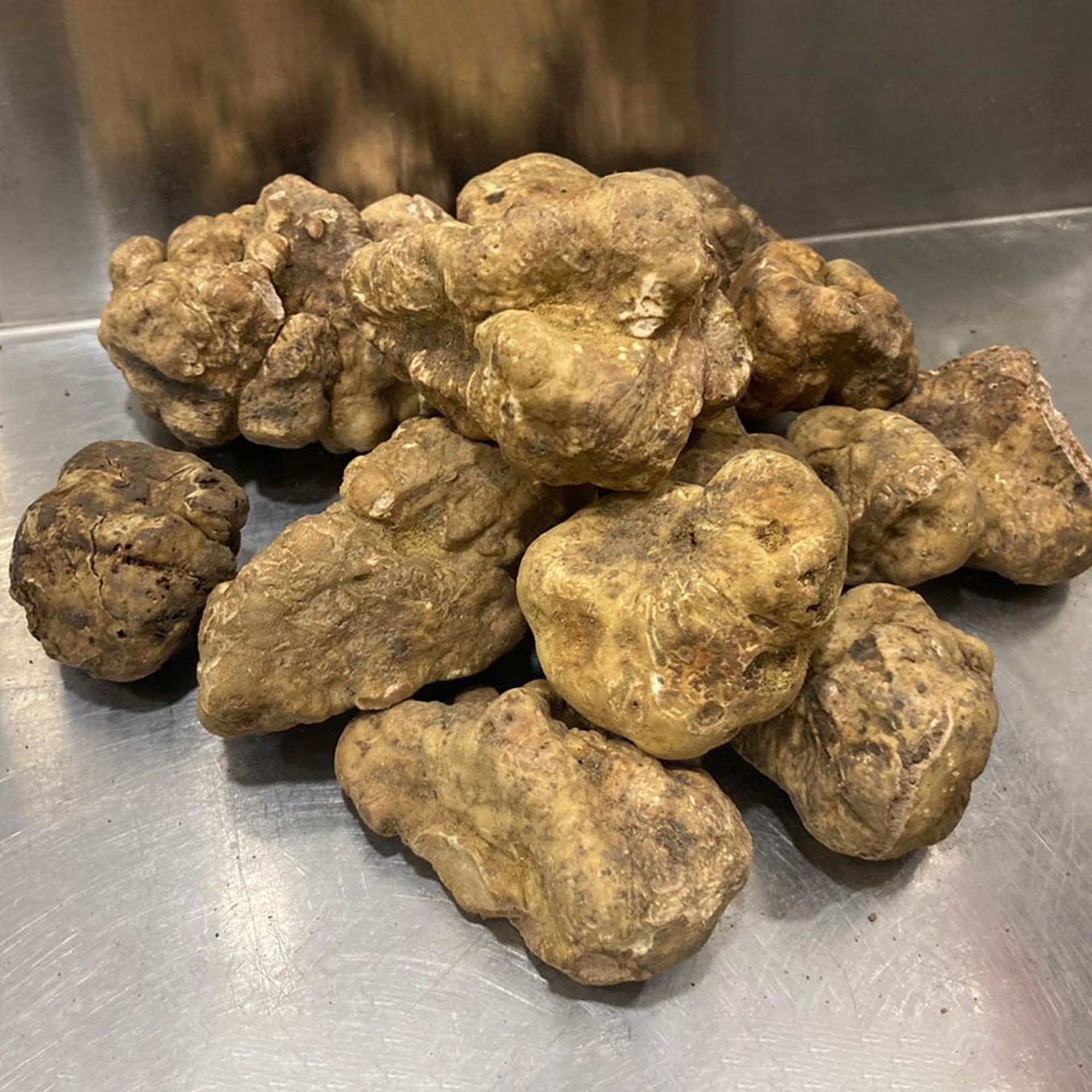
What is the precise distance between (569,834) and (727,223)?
1.09 m

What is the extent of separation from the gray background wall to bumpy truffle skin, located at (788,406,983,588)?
89cm

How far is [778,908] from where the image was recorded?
1.42 meters

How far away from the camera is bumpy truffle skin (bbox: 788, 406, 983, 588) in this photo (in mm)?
1403

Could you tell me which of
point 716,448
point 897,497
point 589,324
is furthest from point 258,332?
point 897,497

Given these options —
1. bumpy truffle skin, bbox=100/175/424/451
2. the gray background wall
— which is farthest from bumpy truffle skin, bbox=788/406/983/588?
the gray background wall

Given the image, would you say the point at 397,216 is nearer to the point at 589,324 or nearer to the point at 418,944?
the point at 589,324

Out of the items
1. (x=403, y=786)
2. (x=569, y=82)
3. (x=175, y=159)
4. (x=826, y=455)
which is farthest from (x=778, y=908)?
(x=175, y=159)

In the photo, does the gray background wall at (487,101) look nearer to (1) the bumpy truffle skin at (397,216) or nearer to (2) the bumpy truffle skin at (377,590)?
(1) the bumpy truffle skin at (397,216)

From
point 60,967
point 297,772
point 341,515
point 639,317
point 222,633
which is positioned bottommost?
point 60,967

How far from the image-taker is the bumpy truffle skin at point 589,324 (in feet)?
3.77

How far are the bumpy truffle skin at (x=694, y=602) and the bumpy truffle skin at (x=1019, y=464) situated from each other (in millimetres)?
568

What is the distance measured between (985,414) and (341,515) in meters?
1.03

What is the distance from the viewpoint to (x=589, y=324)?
47.9 inches

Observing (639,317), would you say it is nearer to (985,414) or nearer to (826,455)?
(826,455)
